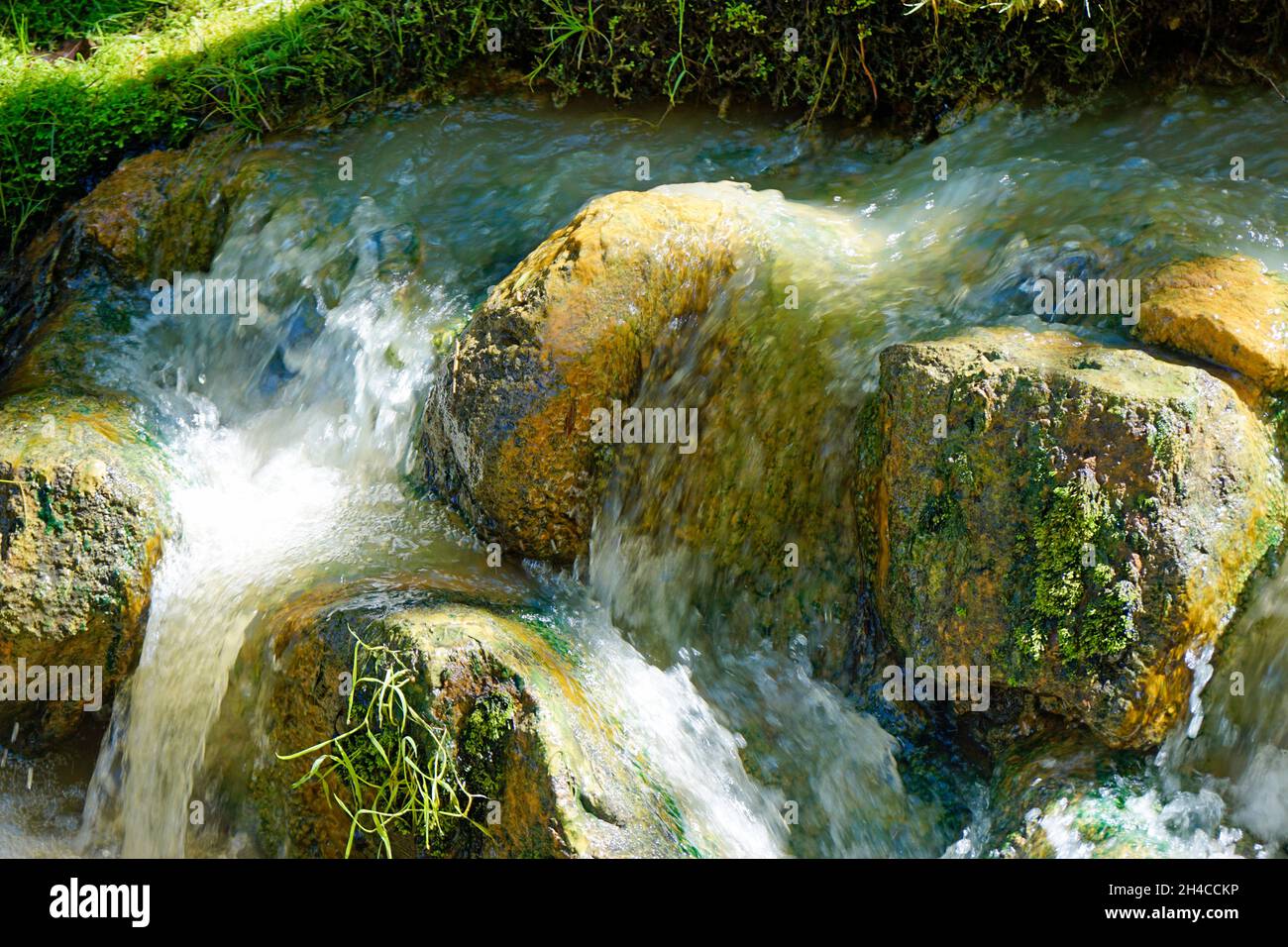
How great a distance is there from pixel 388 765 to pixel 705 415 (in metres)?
1.52

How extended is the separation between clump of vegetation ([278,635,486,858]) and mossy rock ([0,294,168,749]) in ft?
3.83

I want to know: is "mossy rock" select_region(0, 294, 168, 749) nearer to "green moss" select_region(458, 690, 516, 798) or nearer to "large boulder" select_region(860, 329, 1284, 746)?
"green moss" select_region(458, 690, 516, 798)

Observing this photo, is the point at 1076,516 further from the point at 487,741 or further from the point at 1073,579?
the point at 487,741

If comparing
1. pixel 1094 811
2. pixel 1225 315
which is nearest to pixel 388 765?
pixel 1094 811

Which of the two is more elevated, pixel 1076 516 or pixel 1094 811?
pixel 1076 516

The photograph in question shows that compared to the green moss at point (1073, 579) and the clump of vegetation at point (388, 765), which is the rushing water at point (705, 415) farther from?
the clump of vegetation at point (388, 765)

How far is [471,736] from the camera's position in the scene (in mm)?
3387

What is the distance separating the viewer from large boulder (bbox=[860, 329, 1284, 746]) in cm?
334

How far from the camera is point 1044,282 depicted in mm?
4004

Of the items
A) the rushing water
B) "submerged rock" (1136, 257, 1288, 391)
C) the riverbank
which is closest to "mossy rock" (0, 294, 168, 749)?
the rushing water

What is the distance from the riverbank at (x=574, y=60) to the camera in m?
5.09

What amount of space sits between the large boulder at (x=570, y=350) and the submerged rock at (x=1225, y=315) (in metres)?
A: 1.14

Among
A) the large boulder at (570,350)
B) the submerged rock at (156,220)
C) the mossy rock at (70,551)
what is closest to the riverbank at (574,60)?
the submerged rock at (156,220)

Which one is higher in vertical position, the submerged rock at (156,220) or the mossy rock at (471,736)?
the submerged rock at (156,220)
